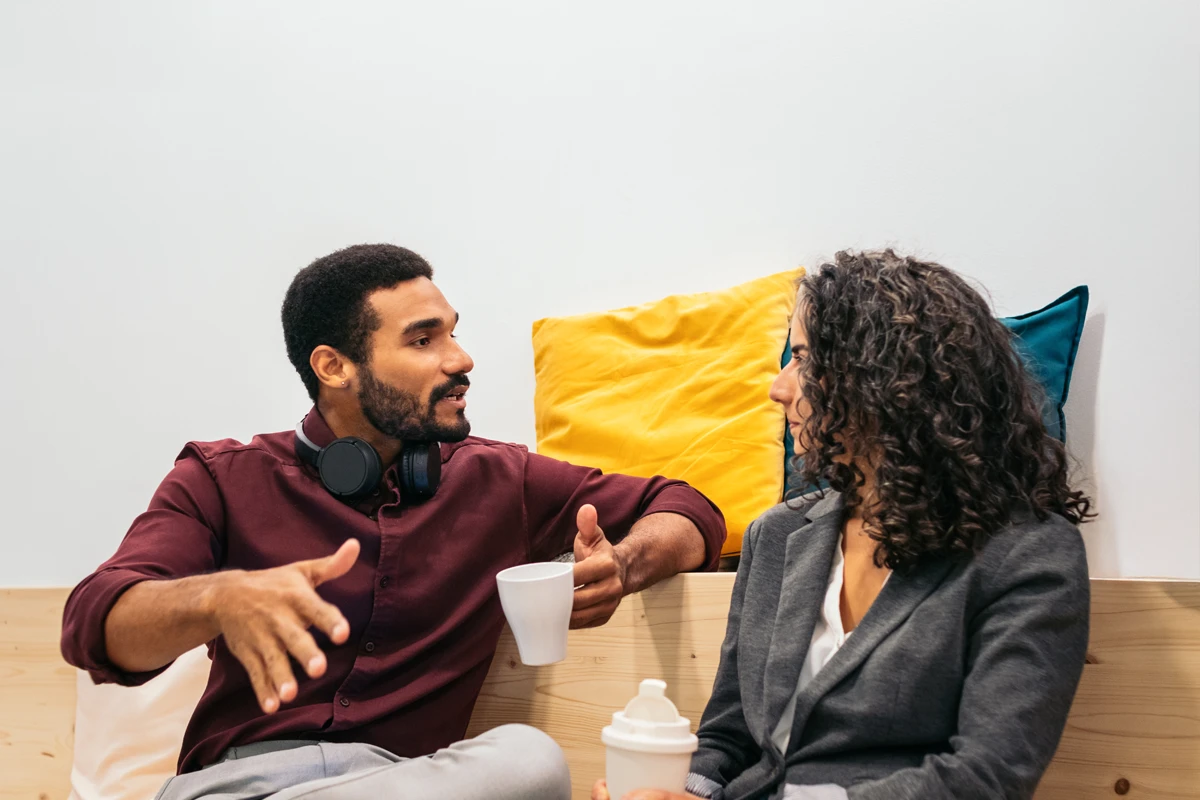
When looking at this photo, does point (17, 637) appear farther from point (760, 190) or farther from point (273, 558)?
point (760, 190)

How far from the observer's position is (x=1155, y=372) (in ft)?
4.71

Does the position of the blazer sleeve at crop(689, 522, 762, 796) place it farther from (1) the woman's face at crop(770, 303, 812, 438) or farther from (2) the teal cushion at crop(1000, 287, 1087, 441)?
(2) the teal cushion at crop(1000, 287, 1087, 441)

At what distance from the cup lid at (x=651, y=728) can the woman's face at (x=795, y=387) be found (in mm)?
394

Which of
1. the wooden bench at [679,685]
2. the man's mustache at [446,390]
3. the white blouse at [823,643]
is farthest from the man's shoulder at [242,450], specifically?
the white blouse at [823,643]

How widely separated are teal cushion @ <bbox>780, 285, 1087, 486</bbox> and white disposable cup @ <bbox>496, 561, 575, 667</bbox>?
0.75 metres

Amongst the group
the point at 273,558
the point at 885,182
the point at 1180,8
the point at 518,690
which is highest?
the point at 1180,8

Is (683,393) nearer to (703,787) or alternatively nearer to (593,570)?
(593,570)

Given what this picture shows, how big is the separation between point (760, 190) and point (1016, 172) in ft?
1.37

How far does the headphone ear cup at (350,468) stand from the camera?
1362mm

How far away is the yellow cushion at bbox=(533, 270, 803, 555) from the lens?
159 cm

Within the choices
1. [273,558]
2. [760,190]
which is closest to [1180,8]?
[760,190]

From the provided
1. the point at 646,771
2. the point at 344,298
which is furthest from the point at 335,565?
the point at 344,298

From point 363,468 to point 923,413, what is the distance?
2.40 feet

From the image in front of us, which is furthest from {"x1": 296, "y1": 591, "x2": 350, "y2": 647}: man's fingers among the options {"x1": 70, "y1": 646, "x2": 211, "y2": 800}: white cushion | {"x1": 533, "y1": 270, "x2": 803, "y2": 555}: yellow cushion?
{"x1": 70, "y1": 646, "x2": 211, "y2": 800}: white cushion
